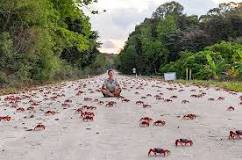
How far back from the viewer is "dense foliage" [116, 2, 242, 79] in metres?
55.3

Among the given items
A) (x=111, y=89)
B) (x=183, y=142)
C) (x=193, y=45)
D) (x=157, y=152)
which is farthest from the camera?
(x=193, y=45)

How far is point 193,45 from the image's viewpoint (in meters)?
90.8

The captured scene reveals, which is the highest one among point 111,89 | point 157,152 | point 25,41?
point 25,41

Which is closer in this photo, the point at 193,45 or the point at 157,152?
the point at 157,152

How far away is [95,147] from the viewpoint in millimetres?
10148

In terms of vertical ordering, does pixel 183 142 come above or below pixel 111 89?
below

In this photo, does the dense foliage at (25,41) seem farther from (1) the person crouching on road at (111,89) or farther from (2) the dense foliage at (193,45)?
(2) the dense foliage at (193,45)

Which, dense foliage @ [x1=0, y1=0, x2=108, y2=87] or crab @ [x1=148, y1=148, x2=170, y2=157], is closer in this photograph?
crab @ [x1=148, y1=148, x2=170, y2=157]

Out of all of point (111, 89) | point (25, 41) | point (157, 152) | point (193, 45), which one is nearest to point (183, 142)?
point (157, 152)

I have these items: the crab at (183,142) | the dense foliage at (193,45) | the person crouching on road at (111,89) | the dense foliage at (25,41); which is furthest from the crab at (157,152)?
the dense foliage at (193,45)

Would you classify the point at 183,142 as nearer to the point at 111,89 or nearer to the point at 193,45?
the point at 111,89

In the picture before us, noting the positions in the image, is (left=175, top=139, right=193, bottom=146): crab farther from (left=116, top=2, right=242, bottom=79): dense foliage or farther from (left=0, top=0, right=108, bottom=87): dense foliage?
(left=116, top=2, right=242, bottom=79): dense foliage

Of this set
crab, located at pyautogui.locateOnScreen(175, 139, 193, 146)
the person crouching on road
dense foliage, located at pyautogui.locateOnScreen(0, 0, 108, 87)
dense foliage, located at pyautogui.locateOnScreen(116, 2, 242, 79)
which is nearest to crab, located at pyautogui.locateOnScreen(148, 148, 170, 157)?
crab, located at pyautogui.locateOnScreen(175, 139, 193, 146)

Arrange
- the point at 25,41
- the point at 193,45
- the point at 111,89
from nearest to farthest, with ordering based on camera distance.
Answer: the point at 111,89, the point at 25,41, the point at 193,45
